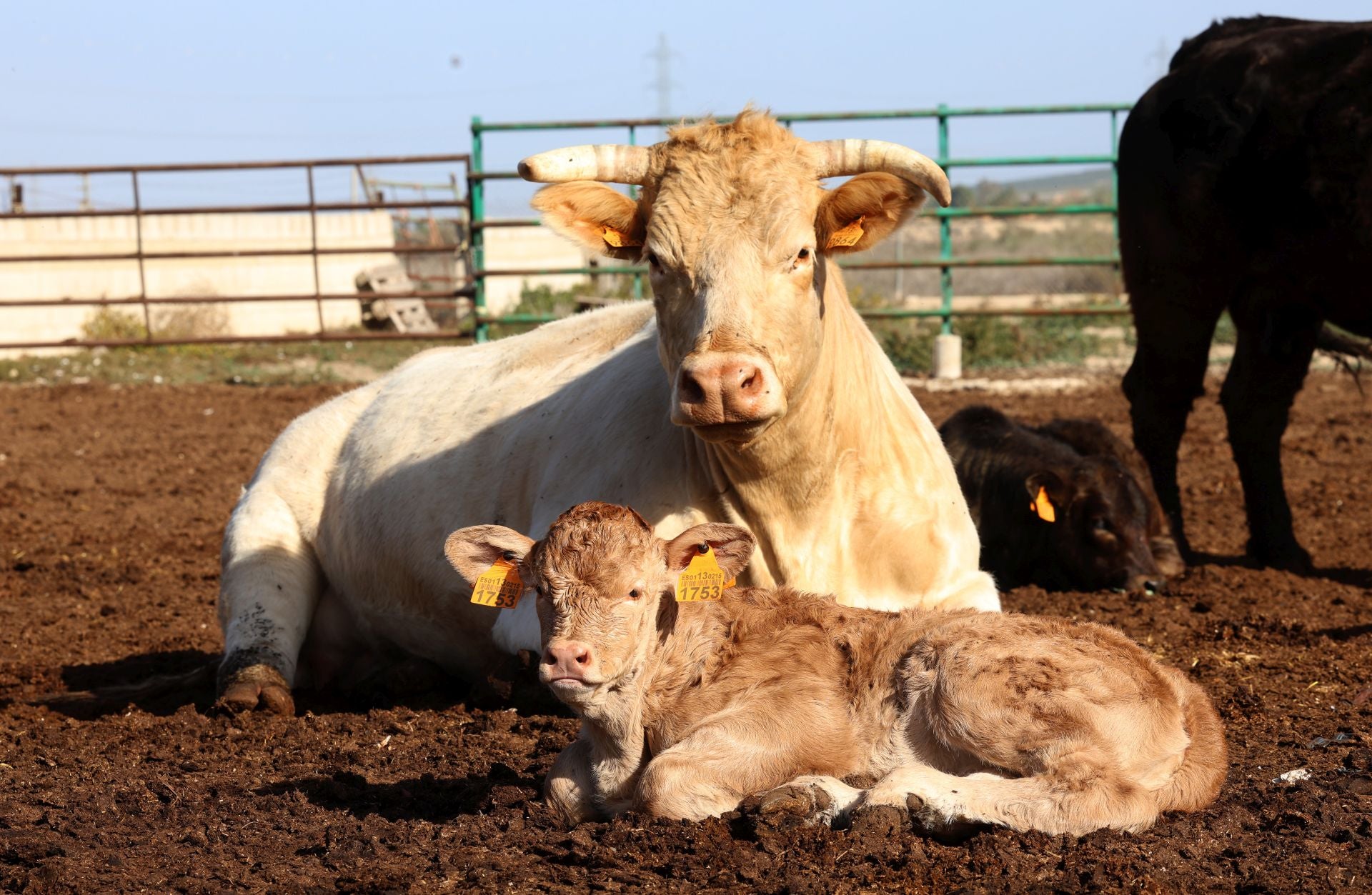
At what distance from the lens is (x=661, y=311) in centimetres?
500

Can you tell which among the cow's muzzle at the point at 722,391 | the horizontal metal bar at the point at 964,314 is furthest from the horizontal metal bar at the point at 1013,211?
the cow's muzzle at the point at 722,391

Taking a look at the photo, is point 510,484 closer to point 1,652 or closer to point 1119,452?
point 1,652

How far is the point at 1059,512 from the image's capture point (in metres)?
8.38

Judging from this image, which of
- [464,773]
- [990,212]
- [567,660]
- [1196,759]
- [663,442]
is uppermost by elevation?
[990,212]

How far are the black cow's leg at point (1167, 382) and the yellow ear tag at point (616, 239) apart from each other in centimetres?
460

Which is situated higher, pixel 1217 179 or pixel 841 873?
pixel 1217 179

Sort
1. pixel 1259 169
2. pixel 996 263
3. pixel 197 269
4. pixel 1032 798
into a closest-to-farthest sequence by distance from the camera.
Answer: pixel 1032 798
pixel 1259 169
pixel 996 263
pixel 197 269

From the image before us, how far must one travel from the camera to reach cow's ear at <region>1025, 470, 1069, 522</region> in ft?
26.7

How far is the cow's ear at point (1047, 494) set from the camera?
26.7ft

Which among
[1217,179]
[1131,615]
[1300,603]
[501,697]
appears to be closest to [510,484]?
[501,697]

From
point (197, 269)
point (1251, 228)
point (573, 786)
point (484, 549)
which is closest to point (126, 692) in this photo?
point (484, 549)

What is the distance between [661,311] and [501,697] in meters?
1.51

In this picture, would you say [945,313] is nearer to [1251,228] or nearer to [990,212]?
[990,212]

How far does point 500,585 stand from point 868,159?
2.00 meters
